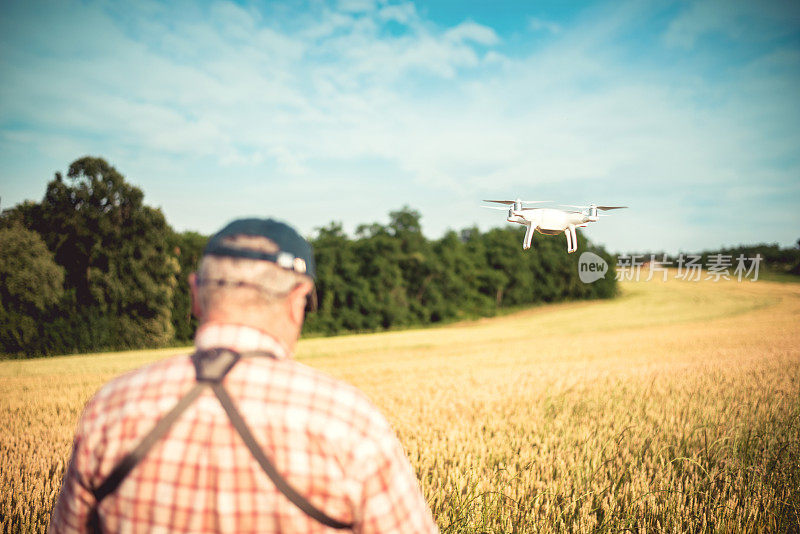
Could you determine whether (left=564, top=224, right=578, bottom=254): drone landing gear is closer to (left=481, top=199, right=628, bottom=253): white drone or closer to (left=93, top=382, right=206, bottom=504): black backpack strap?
(left=481, top=199, right=628, bottom=253): white drone

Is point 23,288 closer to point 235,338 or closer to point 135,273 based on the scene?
point 135,273

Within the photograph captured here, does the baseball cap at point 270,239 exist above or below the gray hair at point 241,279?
above

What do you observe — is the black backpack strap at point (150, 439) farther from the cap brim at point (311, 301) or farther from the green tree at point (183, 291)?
the green tree at point (183, 291)

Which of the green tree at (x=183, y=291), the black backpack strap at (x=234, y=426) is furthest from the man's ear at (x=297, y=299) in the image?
the green tree at (x=183, y=291)

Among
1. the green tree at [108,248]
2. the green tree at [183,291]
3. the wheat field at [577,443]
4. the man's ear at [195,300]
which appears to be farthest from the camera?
the green tree at [183,291]

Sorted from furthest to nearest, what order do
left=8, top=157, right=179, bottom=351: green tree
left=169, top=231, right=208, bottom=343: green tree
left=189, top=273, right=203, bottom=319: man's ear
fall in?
1. left=169, top=231, right=208, bottom=343: green tree
2. left=8, top=157, right=179, bottom=351: green tree
3. left=189, top=273, right=203, bottom=319: man's ear

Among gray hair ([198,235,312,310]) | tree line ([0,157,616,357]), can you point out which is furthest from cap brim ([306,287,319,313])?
tree line ([0,157,616,357])

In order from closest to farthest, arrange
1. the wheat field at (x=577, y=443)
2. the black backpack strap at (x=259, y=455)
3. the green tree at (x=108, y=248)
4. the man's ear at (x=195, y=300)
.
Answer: the black backpack strap at (x=259, y=455) < the man's ear at (x=195, y=300) < the wheat field at (x=577, y=443) < the green tree at (x=108, y=248)
